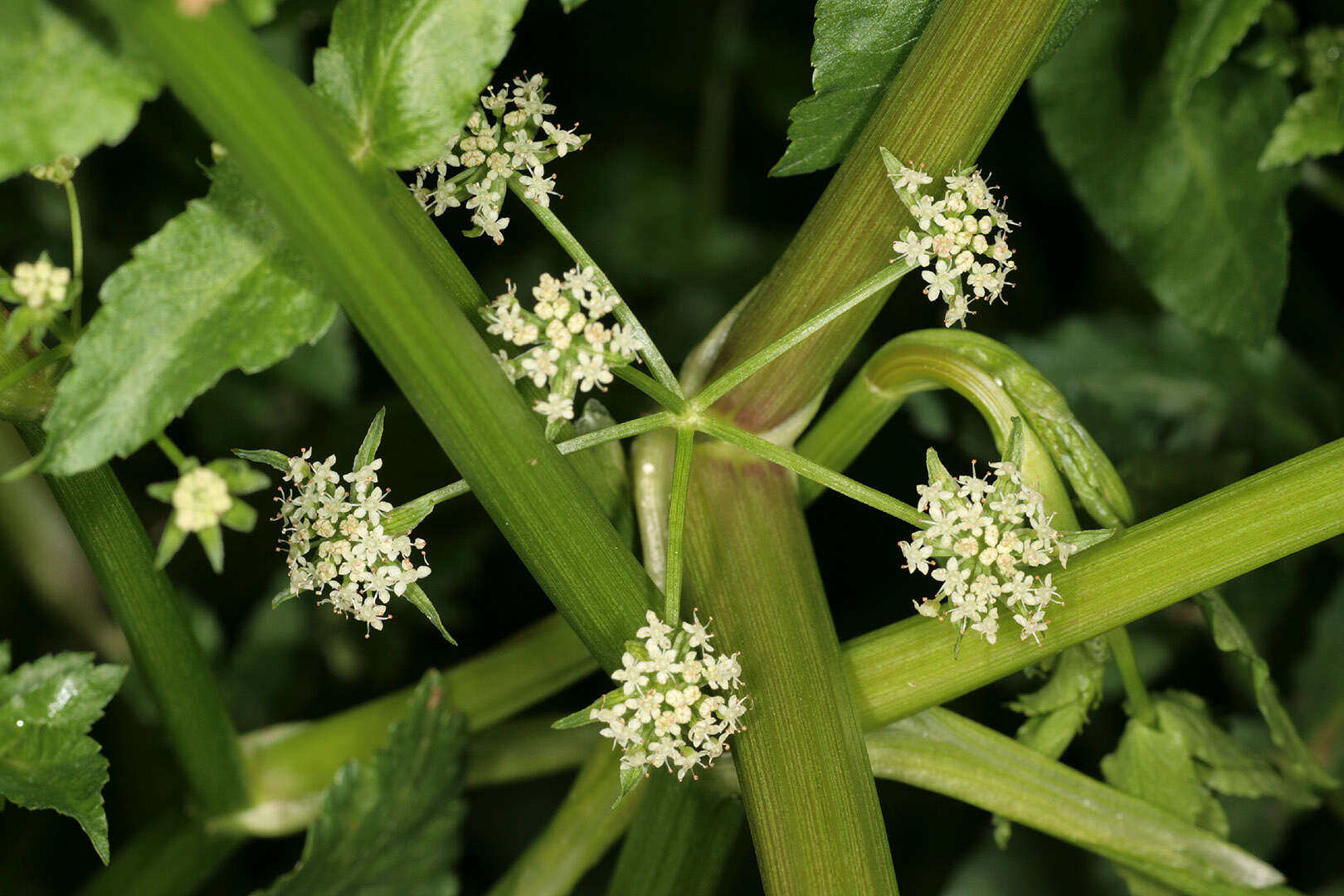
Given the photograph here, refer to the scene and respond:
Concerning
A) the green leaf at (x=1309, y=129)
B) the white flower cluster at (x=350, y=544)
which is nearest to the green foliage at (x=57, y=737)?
the white flower cluster at (x=350, y=544)

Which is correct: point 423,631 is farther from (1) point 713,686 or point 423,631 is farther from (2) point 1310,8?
(2) point 1310,8

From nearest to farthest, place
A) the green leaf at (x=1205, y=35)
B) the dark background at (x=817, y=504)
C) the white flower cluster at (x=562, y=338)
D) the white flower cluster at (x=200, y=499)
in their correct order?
the white flower cluster at (x=200, y=499)
the white flower cluster at (x=562, y=338)
the green leaf at (x=1205, y=35)
the dark background at (x=817, y=504)

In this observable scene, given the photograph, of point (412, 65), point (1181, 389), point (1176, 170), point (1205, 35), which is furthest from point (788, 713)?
point (1181, 389)

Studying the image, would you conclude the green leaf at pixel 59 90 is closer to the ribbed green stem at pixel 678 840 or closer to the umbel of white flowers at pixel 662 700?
the umbel of white flowers at pixel 662 700

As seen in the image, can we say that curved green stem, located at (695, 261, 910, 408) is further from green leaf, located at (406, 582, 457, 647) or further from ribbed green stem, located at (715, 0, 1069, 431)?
green leaf, located at (406, 582, 457, 647)

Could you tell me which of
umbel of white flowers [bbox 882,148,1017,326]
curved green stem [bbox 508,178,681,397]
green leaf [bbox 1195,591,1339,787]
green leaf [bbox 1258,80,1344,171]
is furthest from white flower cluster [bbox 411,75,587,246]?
green leaf [bbox 1258,80,1344,171]

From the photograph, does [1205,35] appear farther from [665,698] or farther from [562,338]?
[665,698]

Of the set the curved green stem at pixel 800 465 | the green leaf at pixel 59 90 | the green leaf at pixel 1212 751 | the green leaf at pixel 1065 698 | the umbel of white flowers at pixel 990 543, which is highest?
the green leaf at pixel 59 90
